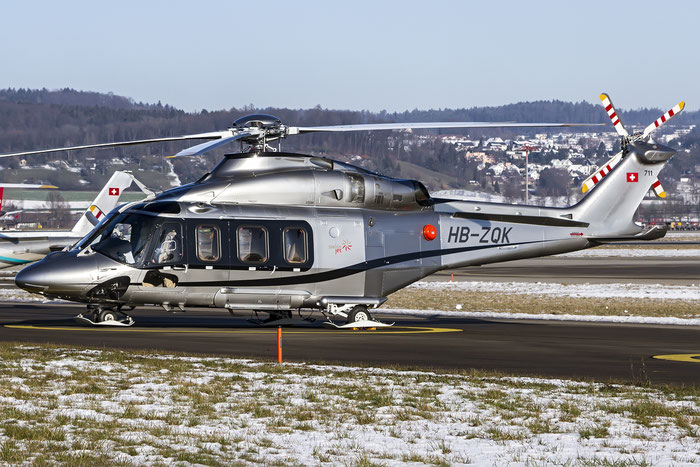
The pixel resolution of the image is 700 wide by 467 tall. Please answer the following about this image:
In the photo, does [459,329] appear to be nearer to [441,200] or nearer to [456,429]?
[441,200]

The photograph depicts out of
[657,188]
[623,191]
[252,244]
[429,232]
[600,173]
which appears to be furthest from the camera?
[600,173]

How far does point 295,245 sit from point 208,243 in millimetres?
2094

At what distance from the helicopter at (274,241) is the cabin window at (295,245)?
0.08ft

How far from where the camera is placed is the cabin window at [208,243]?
21547mm

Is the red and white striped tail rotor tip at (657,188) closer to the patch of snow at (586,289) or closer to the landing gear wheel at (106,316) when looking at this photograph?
the patch of snow at (586,289)

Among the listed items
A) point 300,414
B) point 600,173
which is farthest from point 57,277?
point 600,173

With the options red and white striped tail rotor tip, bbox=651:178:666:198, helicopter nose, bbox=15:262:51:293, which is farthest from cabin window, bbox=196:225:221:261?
red and white striped tail rotor tip, bbox=651:178:666:198

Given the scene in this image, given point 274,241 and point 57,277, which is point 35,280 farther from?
point 274,241

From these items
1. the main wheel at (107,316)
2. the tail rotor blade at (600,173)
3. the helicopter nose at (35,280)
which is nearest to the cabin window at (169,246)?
the main wheel at (107,316)

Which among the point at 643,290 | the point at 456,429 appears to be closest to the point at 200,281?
the point at 456,429

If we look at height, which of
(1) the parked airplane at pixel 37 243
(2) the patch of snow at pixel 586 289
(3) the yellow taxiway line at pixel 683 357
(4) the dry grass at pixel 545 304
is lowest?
(2) the patch of snow at pixel 586 289

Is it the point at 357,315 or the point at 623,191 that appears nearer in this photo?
the point at 357,315

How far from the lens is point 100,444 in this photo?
381 inches

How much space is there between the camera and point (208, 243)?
21641 mm
